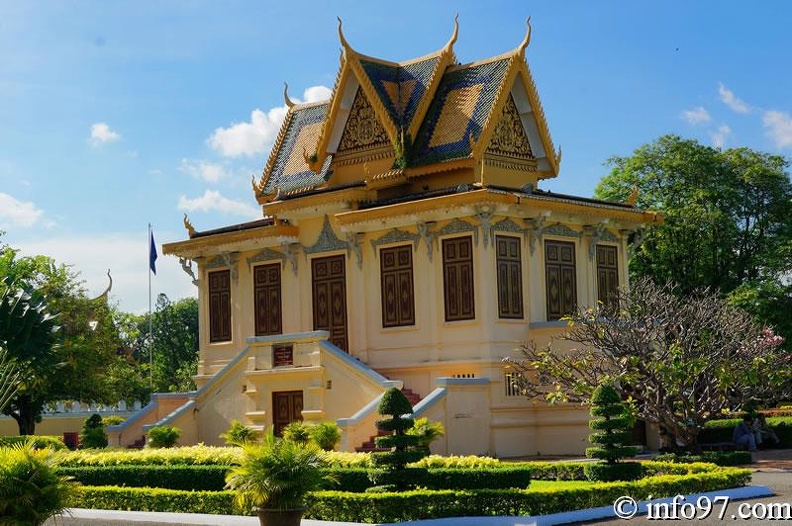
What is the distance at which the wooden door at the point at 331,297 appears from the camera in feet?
111

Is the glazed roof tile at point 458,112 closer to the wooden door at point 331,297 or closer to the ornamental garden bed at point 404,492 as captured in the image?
the wooden door at point 331,297

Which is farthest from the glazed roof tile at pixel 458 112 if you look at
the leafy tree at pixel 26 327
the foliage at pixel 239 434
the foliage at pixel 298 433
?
the leafy tree at pixel 26 327

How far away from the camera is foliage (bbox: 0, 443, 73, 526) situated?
1595 cm

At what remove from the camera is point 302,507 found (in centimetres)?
1736

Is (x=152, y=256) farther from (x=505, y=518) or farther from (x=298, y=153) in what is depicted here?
(x=505, y=518)

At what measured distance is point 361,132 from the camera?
35.7 metres

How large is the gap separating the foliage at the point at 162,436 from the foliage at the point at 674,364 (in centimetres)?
944

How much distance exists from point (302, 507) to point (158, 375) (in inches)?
2304

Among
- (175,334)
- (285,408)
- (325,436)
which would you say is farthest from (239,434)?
(175,334)

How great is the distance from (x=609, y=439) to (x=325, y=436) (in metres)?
7.71

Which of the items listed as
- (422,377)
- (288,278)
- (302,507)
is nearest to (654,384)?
(422,377)

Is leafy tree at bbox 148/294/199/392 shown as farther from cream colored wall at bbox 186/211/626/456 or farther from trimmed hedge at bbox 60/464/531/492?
trimmed hedge at bbox 60/464/531/492

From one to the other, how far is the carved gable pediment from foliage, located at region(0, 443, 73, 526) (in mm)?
19892

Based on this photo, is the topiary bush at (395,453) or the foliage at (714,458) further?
the foliage at (714,458)
